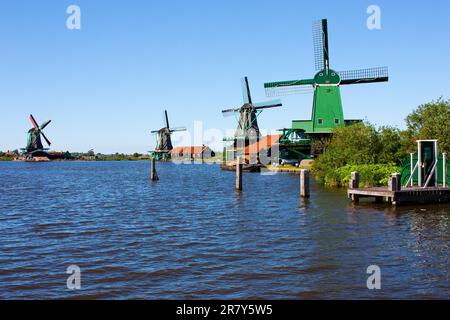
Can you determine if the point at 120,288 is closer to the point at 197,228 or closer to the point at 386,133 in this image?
the point at 197,228

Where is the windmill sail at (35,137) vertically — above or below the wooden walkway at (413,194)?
above

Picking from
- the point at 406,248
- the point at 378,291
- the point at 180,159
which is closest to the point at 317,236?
the point at 406,248

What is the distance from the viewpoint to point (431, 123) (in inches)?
1753

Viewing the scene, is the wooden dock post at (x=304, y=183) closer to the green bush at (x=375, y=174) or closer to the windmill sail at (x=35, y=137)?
the green bush at (x=375, y=174)

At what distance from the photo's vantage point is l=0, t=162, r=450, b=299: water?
39.5ft

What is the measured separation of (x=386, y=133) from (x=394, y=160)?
2786 millimetres

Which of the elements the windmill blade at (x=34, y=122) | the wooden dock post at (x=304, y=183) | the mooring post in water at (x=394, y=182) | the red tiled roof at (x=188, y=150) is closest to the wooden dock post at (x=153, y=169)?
the wooden dock post at (x=304, y=183)

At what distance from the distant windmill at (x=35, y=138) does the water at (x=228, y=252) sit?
452ft

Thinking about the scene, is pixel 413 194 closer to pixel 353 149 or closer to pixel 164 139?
pixel 353 149

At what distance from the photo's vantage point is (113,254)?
52.9 feet

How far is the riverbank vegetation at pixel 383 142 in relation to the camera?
42.8 meters

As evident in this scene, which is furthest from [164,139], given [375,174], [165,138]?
[375,174]

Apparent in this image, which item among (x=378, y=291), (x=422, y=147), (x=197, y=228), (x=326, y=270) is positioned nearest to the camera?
(x=378, y=291)

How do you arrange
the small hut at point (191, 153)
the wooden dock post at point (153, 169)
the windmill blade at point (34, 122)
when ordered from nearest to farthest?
the wooden dock post at point (153, 169) < the windmill blade at point (34, 122) < the small hut at point (191, 153)
